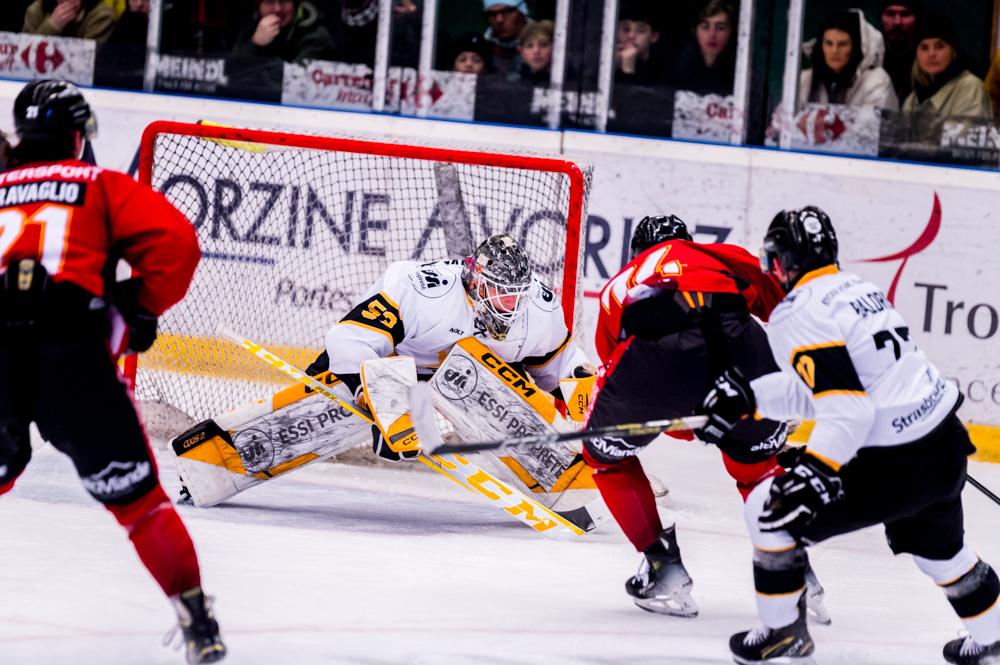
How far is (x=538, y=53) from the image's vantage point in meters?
6.52

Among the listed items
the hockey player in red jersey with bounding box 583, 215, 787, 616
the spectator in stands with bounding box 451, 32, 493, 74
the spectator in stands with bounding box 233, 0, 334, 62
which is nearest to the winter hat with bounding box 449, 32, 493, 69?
the spectator in stands with bounding box 451, 32, 493, 74

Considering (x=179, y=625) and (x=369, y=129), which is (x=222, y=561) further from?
(x=369, y=129)

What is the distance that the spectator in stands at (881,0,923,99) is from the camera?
6.38m

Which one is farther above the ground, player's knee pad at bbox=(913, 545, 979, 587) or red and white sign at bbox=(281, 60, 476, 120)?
red and white sign at bbox=(281, 60, 476, 120)

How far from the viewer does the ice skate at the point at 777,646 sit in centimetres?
276

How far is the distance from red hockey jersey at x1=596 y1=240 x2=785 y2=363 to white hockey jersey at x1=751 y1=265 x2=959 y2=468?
0.67 meters

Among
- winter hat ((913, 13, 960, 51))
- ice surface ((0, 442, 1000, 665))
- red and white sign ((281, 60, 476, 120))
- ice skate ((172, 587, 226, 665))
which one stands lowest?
ice surface ((0, 442, 1000, 665))

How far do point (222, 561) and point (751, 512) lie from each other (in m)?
1.41

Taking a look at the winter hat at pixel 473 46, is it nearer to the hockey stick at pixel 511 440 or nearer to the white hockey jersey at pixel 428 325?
the white hockey jersey at pixel 428 325

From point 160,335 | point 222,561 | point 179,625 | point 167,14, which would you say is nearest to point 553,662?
point 179,625

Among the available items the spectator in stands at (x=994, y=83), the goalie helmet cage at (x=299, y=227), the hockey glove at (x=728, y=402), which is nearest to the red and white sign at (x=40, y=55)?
the goalie helmet cage at (x=299, y=227)

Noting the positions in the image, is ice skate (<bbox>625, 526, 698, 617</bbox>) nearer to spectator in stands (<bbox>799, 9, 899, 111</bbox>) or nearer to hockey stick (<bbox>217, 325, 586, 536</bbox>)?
hockey stick (<bbox>217, 325, 586, 536</bbox>)

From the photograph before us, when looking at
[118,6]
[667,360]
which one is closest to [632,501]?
[667,360]

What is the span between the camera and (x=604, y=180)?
6.20m
